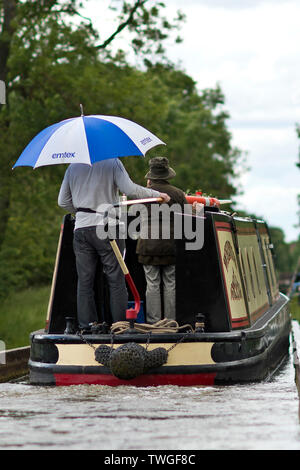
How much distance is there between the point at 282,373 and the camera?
36.4ft

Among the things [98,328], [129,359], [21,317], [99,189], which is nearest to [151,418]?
[129,359]

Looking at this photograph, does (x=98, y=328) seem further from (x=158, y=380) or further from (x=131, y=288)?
(x=158, y=380)

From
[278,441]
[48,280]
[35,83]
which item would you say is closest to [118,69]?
[35,83]

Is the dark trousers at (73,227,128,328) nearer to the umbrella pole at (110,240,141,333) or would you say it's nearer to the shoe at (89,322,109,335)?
the shoe at (89,322,109,335)

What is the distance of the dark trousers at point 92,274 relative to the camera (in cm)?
870

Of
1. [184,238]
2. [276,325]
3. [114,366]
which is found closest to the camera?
[114,366]

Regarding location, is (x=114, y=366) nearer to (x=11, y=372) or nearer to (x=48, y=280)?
(x=11, y=372)

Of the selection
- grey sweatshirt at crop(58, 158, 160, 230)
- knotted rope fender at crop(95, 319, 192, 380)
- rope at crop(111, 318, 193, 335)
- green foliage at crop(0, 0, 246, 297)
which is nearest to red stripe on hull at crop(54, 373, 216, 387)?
knotted rope fender at crop(95, 319, 192, 380)

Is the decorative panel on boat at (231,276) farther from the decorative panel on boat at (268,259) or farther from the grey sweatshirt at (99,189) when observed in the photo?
the decorative panel on boat at (268,259)

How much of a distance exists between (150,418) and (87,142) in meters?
2.83

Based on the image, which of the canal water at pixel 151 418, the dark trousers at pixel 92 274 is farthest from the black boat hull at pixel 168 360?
the dark trousers at pixel 92 274

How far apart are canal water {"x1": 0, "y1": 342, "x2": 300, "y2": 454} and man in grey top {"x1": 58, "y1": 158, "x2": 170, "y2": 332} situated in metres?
0.79

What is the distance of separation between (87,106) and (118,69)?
2.05 m

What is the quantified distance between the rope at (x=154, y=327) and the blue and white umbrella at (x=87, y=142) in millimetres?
1447
